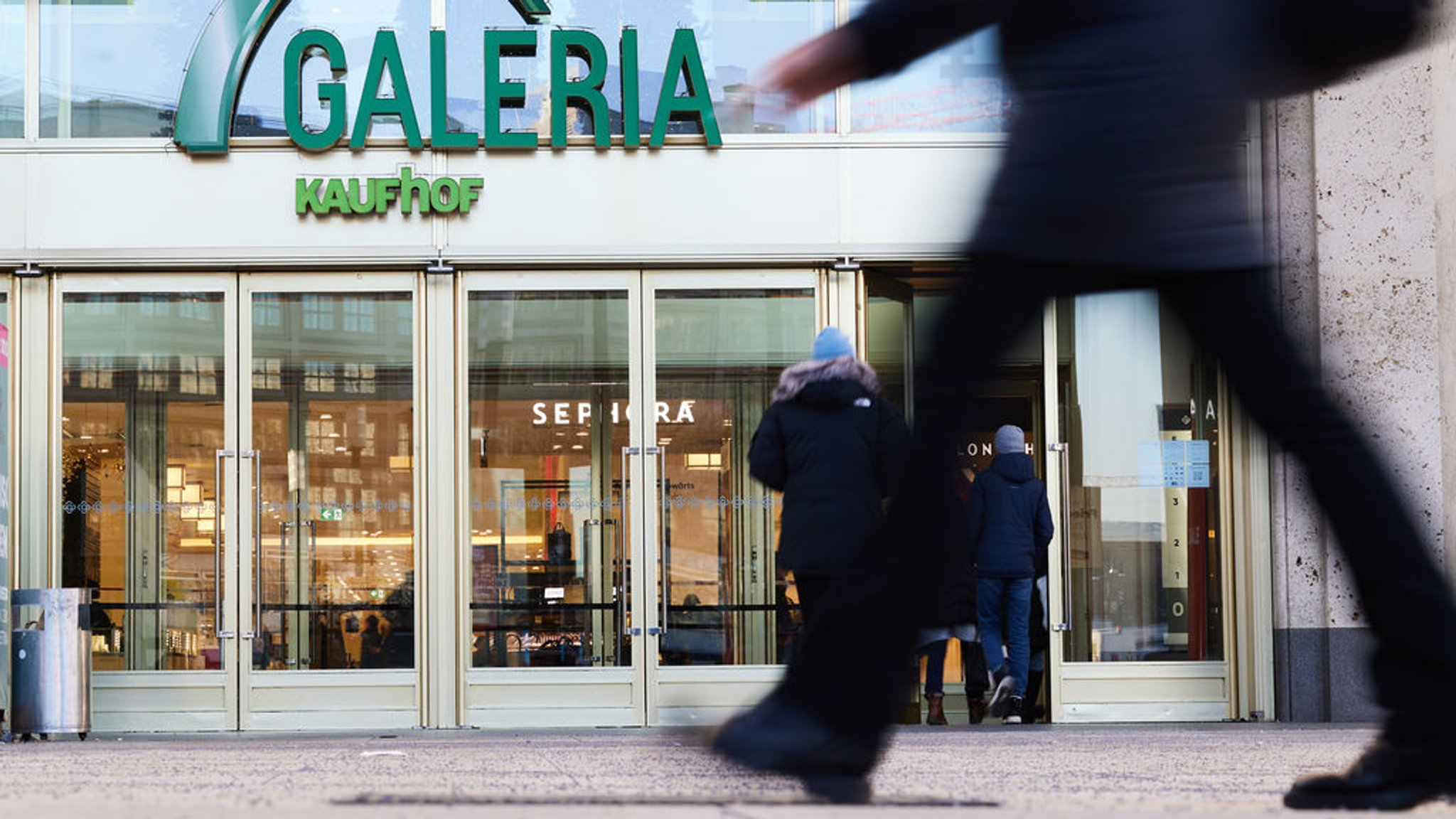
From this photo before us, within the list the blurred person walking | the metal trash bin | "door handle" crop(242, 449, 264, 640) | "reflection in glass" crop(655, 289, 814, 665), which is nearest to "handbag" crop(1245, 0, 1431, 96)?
the blurred person walking

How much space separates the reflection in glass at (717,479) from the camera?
432 inches

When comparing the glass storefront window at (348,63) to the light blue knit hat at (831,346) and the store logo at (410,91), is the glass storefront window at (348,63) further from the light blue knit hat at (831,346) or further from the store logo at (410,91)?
the light blue knit hat at (831,346)

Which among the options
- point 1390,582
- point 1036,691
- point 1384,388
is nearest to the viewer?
point 1390,582

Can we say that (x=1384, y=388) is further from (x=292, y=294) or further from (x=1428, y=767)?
(x=1428, y=767)

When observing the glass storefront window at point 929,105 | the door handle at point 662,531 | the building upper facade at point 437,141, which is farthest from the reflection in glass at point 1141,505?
the door handle at point 662,531

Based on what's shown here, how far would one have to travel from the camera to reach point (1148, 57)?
99.8 inches

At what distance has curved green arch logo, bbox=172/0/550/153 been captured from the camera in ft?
35.8

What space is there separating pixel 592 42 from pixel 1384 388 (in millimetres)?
4992

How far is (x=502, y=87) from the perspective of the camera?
36.1 feet

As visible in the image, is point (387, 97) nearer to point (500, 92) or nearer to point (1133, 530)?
point (500, 92)

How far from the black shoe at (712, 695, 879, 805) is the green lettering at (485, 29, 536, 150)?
8688mm

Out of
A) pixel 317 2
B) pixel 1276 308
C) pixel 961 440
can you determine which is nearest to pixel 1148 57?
pixel 1276 308

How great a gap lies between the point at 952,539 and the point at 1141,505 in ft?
29.6

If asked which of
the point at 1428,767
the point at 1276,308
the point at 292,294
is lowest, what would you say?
the point at 1428,767
